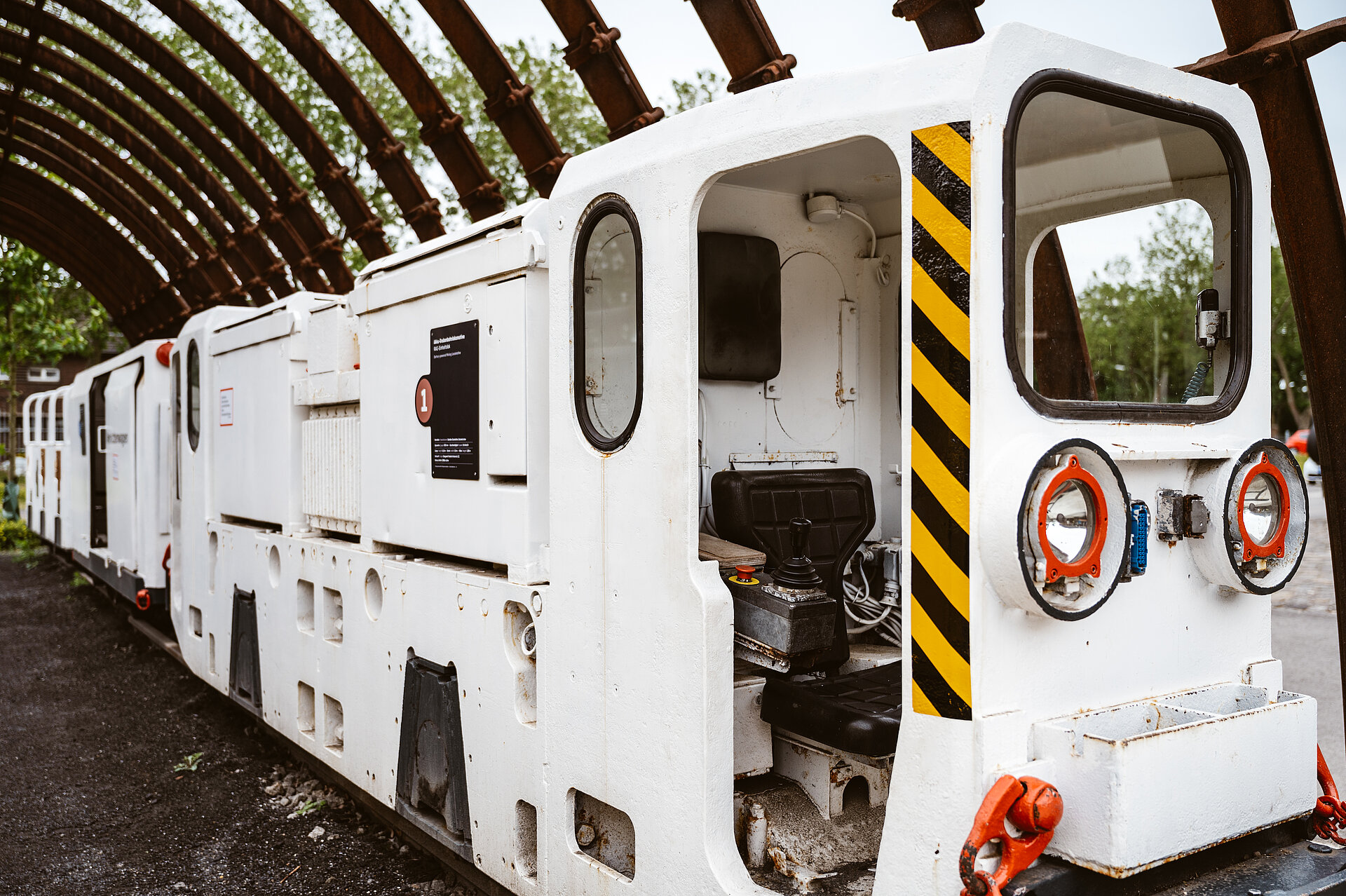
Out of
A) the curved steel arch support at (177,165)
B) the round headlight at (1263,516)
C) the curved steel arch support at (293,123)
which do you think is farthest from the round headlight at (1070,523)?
the curved steel arch support at (177,165)

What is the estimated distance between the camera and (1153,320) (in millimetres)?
3158

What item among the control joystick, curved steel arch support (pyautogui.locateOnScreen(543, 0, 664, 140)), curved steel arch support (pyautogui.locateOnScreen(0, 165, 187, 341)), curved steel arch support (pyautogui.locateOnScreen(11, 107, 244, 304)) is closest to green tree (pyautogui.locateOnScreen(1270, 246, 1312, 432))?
curved steel arch support (pyautogui.locateOnScreen(11, 107, 244, 304))

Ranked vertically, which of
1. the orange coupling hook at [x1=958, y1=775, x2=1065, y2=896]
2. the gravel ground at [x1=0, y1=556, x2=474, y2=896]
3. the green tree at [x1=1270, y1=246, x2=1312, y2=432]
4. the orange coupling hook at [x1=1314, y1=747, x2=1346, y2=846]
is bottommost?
the gravel ground at [x1=0, y1=556, x2=474, y2=896]

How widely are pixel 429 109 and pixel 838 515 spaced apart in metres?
5.88

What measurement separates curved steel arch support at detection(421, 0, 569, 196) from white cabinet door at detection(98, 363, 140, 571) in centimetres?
381

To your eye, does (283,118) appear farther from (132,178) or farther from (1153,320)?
(1153,320)

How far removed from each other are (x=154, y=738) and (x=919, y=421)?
19.2 ft

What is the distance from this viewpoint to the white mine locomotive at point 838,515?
2.24 m

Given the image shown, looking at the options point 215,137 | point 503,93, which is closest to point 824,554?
point 503,93

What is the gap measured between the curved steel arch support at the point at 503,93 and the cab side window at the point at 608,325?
169 inches

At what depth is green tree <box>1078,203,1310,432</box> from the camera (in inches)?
113

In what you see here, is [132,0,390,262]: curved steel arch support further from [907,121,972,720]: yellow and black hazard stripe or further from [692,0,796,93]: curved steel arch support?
[907,121,972,720]: yellow and black hazard stripe

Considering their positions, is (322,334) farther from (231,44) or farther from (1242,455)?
(231,44)

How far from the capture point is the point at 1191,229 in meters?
3.02
